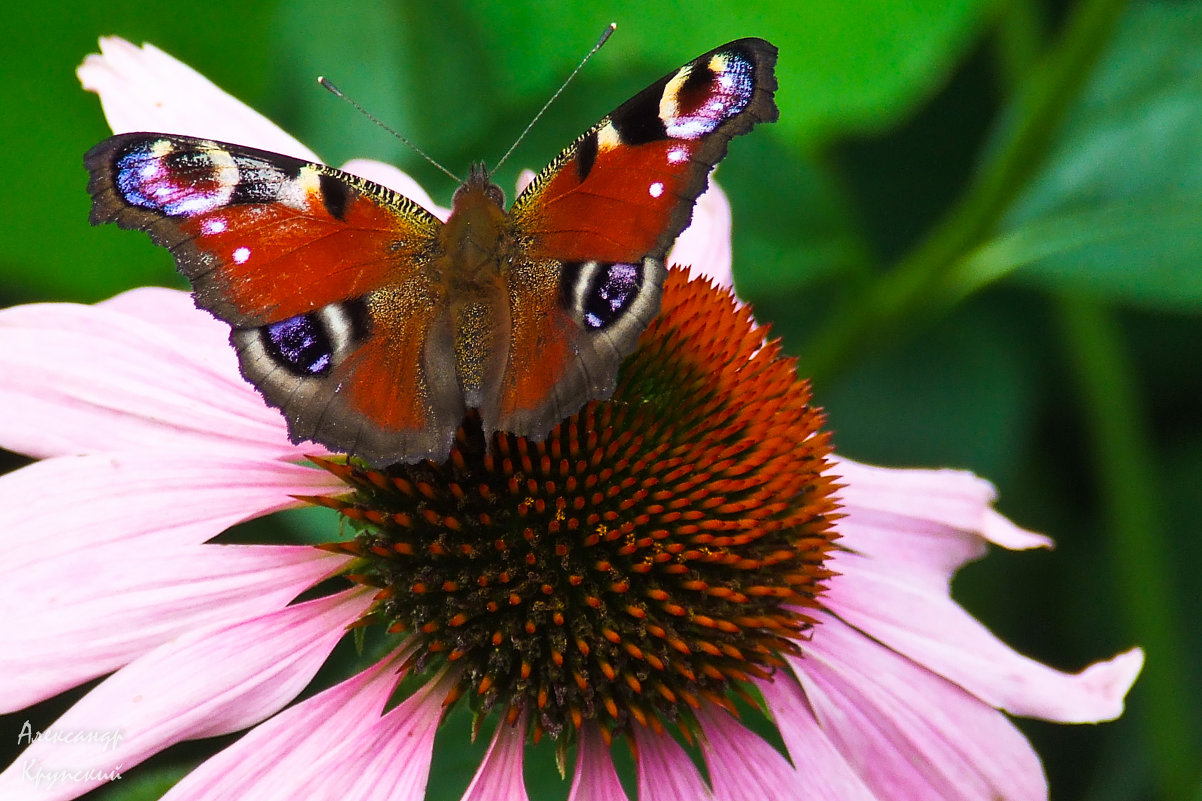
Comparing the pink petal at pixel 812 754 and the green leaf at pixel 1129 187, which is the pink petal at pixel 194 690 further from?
the green leaf at pixel 1129 187

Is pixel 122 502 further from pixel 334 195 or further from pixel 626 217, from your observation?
pixel 626 217

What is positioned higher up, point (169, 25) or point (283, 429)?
point (169, 25)

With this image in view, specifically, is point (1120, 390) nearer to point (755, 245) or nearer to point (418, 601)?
point (755, 245)

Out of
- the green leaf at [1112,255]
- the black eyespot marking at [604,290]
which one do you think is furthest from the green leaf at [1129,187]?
the black eyespot marking at [604,290]

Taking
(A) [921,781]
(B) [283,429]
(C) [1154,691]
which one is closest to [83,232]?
(B) [283,429]

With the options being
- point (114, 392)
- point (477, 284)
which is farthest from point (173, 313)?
point (477, 284)

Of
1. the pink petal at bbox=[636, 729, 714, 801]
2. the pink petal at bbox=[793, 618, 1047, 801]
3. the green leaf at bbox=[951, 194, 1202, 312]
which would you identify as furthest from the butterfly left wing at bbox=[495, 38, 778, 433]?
the green leaf at bbox=[951, 194, 1202, 312]
